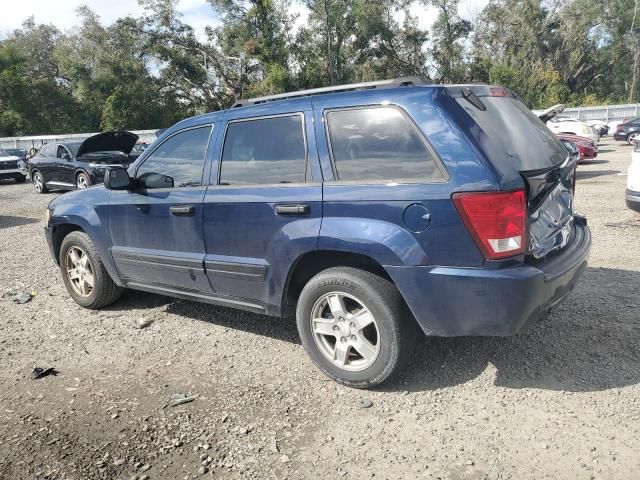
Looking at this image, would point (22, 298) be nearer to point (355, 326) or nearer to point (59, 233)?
point (59, 233)

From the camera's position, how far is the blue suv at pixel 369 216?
2855 mm

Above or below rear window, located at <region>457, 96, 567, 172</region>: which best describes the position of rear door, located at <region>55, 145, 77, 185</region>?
below

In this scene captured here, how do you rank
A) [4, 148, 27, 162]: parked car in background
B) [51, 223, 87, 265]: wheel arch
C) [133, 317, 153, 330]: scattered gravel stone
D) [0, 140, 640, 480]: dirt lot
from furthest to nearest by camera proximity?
[4, 148, 27, 162]: parked car in background < [51, 223, 87, 265]: wheel arch < [133, 317, 153, 330]: scattered gravel stone < [0, 140, 640, 480]: dirt lot

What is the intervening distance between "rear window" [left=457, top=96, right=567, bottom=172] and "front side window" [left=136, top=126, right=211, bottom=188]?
1.98 m

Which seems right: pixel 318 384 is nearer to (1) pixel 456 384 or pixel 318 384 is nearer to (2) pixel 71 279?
(1) pixel 456 384

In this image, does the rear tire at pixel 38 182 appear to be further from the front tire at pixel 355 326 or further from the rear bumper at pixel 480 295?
the rear bumper at pixel 480 295

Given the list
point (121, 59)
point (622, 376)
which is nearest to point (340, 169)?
point (622, 376)

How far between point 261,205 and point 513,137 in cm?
162

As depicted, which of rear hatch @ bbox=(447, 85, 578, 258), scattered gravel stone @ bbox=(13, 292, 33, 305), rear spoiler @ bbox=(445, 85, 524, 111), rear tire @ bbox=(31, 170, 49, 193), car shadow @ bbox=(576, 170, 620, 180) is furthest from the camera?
rear tire @ bbox=(31, 170, 49, 193)

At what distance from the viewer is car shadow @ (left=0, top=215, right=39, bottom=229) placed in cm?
1061

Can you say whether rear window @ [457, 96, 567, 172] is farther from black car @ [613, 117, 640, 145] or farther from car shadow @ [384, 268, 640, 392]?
black car @ [613, 117, 640, 145]

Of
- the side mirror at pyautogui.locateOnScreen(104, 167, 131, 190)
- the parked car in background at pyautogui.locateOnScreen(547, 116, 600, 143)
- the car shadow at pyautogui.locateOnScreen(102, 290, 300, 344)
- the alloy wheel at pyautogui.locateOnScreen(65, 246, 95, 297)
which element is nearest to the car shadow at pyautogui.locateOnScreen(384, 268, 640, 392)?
the car shadow at pyautogui.locateOnScreen(102, 290, 300, 344)

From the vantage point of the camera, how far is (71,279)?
5234mm

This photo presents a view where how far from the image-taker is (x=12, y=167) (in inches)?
777
